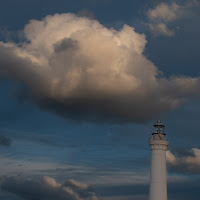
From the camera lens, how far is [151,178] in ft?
352

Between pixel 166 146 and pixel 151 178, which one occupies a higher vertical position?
pixel 166 146

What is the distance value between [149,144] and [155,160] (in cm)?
407

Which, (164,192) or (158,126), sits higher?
(158,126)

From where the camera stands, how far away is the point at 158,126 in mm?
111438

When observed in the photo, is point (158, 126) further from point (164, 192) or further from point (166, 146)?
point (164, 192)

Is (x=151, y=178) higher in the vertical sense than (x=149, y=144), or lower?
lower

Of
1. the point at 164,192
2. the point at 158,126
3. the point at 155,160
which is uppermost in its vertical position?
the point at 158,126

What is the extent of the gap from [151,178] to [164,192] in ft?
14.0

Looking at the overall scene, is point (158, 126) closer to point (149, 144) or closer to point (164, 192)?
point (149, 144)

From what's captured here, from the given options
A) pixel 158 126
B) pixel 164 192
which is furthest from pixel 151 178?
pixel 158 126

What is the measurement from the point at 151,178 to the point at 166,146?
321 inches

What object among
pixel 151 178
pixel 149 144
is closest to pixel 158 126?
pixel 149 144

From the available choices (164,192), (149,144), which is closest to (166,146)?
(149,144)

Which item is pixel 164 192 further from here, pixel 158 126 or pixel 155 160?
pixel 158 126
